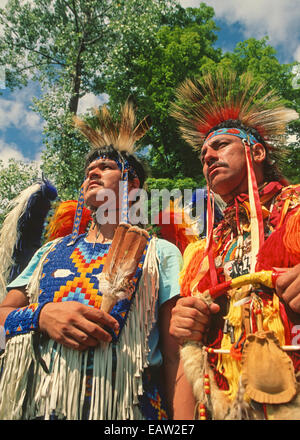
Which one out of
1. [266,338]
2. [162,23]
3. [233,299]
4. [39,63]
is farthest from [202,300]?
[162,23]

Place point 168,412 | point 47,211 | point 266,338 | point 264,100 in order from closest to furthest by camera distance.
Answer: point 266,338 < point 168,412 < point 264,100 < point 47,211

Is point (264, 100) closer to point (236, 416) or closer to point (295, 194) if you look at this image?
point (295, 194)

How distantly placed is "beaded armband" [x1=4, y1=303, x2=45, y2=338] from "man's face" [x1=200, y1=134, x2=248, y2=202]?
1.19m

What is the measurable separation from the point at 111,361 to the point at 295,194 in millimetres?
1234

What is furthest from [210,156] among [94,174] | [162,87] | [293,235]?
[162,87]

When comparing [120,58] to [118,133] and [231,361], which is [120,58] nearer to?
[118,133]

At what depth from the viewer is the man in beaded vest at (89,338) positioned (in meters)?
1.56

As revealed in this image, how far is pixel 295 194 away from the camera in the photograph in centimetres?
171

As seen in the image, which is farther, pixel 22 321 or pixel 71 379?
pixel 22 321

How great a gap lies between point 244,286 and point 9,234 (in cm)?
186

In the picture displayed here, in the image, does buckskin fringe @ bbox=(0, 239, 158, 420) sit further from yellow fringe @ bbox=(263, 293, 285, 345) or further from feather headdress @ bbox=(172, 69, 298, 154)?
feather headdress @ bbox=(172, 69, 298, 154)

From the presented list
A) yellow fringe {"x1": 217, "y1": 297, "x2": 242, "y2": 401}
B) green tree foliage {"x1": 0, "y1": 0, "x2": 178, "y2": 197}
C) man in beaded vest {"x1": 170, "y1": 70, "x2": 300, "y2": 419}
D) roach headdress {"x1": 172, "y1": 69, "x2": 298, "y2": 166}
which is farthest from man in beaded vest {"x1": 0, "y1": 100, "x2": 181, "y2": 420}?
green tree foliage {"x1": 0, "y1": 0, "x2": 178, "y2": 197}

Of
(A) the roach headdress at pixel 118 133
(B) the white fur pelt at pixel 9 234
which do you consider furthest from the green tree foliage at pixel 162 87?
(B) the white fur pelt at pixel 9 234

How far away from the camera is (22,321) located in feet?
5.75
